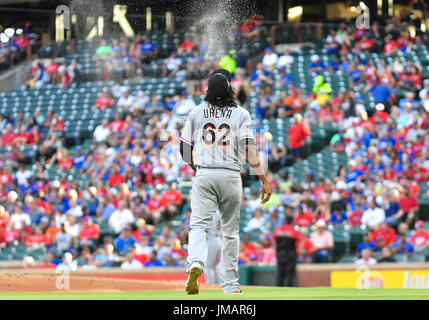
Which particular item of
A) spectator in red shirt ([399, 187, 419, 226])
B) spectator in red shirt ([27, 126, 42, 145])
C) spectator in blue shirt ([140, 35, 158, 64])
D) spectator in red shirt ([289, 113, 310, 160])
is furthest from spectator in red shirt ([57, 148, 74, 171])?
spectator in red shirt ([399, 187, 419, 226])

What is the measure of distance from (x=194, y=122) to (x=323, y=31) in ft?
56.7

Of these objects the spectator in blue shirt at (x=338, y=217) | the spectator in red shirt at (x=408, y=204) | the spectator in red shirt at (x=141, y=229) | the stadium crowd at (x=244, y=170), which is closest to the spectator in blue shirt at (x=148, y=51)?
the stadium crowd at (x=244, y=170)

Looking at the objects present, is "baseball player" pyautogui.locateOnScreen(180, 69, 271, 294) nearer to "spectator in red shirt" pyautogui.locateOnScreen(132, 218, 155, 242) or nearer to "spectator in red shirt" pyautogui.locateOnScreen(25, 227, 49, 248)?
"spectator in red shirt" pyautogui.locateOnScreen(132, 218, 155, 242)

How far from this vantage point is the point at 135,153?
68.0 feet

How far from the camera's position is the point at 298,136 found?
63.4 ft

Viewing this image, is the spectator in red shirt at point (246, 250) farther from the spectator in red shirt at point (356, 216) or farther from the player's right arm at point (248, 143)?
the player's right arm at point (248, 143)

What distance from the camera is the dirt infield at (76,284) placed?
10.4m

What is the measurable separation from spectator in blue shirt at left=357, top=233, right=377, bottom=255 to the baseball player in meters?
8.23

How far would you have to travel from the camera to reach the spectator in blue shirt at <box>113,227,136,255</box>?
1711 centimetres

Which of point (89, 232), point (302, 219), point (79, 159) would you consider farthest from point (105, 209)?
point (302, 219)

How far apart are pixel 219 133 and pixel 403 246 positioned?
8.40 meters

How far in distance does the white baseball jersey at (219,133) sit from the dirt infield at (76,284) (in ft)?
10.5

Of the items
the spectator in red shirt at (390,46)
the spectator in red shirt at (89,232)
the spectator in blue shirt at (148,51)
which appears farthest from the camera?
the spectator in blue shirt at (148,51)

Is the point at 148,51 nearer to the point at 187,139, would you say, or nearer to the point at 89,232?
the point at 89,232
